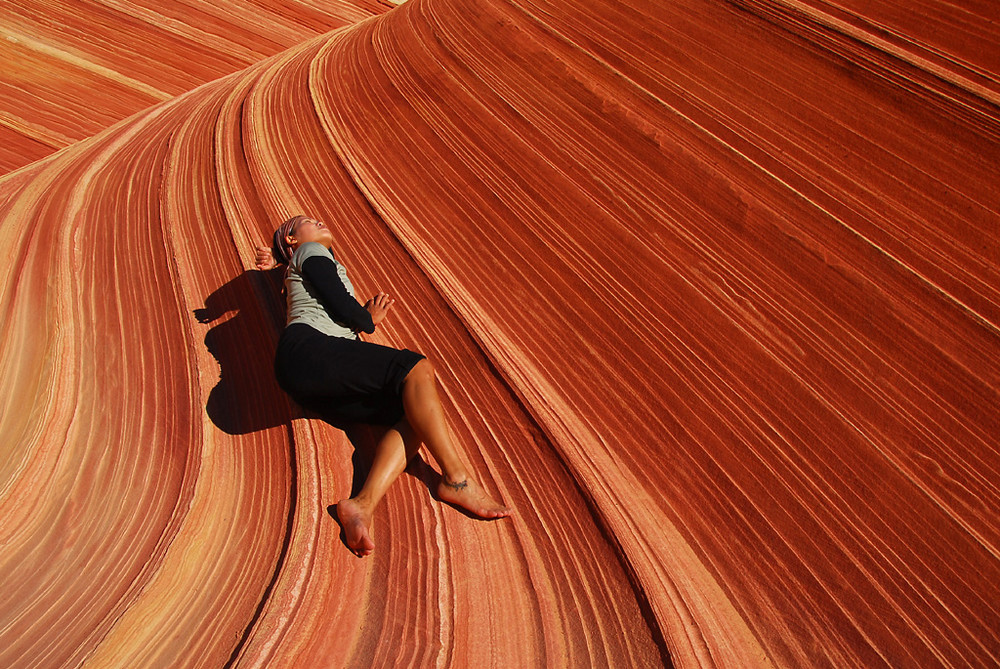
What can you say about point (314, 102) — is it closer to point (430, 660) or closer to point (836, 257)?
point (836, 257)

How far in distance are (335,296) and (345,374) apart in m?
0.22

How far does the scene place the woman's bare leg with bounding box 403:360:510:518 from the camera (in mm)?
1327

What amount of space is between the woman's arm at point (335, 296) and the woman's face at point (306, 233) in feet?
0.51

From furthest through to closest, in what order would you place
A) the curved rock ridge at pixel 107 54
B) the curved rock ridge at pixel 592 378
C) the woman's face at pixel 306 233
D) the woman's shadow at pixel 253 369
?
the curved rock ridge at pixel 107 54
the woman's face at pixel 306 233
the woman's shadow at pixel 253 369
the curved rock ridge at pixel 592 378

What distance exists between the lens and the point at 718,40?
1938 mm

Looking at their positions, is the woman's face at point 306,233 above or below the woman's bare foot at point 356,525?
above

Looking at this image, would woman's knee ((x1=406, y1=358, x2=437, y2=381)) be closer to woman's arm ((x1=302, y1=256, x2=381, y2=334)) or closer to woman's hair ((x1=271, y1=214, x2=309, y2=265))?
woman's arm ((x1=302, y1=256, x2=381, y2=334))

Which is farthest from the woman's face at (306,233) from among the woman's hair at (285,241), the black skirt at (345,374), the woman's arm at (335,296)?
the black skirt at (345,374)

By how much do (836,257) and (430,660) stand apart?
1.20 m

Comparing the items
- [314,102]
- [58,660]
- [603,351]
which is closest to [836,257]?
[603,351]

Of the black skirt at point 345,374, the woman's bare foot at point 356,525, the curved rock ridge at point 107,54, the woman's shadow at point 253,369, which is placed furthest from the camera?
the curved rock ridge at point 107,54

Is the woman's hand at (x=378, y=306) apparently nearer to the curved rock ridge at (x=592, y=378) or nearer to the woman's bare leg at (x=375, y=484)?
the curved rock ridge at (x=592, y=378)

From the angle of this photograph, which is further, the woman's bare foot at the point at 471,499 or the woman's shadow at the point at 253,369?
the woman's shadow at the point at 253,369

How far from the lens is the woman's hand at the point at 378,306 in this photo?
1721 millimetres
